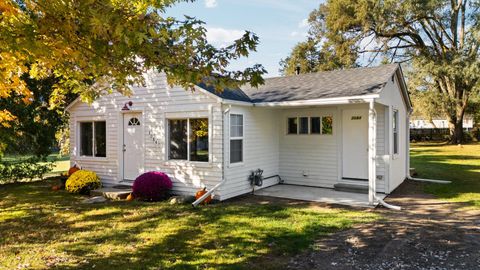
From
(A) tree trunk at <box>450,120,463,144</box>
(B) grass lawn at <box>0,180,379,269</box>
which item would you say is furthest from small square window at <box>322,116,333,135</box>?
(A) tree trunk at <box>450,120,463,144</box>

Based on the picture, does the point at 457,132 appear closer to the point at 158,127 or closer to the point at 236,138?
the point at 236,138

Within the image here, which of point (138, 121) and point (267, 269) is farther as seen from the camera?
point (138, 121)

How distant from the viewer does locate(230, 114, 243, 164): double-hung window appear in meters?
9.59

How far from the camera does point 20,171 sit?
1362 cm

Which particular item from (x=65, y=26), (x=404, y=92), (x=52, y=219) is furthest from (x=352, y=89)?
(x=52, y=219)

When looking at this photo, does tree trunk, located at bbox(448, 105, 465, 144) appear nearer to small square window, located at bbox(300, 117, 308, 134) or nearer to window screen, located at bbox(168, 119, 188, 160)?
small square window, located at bbox(300, 117, 308, 134)

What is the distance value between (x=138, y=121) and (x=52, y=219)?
411 cm

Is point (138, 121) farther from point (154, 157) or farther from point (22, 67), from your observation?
point (22, 67)

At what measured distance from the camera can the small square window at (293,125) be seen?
1160 centimetres

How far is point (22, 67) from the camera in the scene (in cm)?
627

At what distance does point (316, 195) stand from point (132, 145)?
5.77 m

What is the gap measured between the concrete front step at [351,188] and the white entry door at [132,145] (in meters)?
5.96

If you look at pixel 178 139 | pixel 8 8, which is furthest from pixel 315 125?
pixel 8 8

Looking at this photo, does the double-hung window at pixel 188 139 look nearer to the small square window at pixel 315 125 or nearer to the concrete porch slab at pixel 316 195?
the concrete porch slab at pixel 316 195
